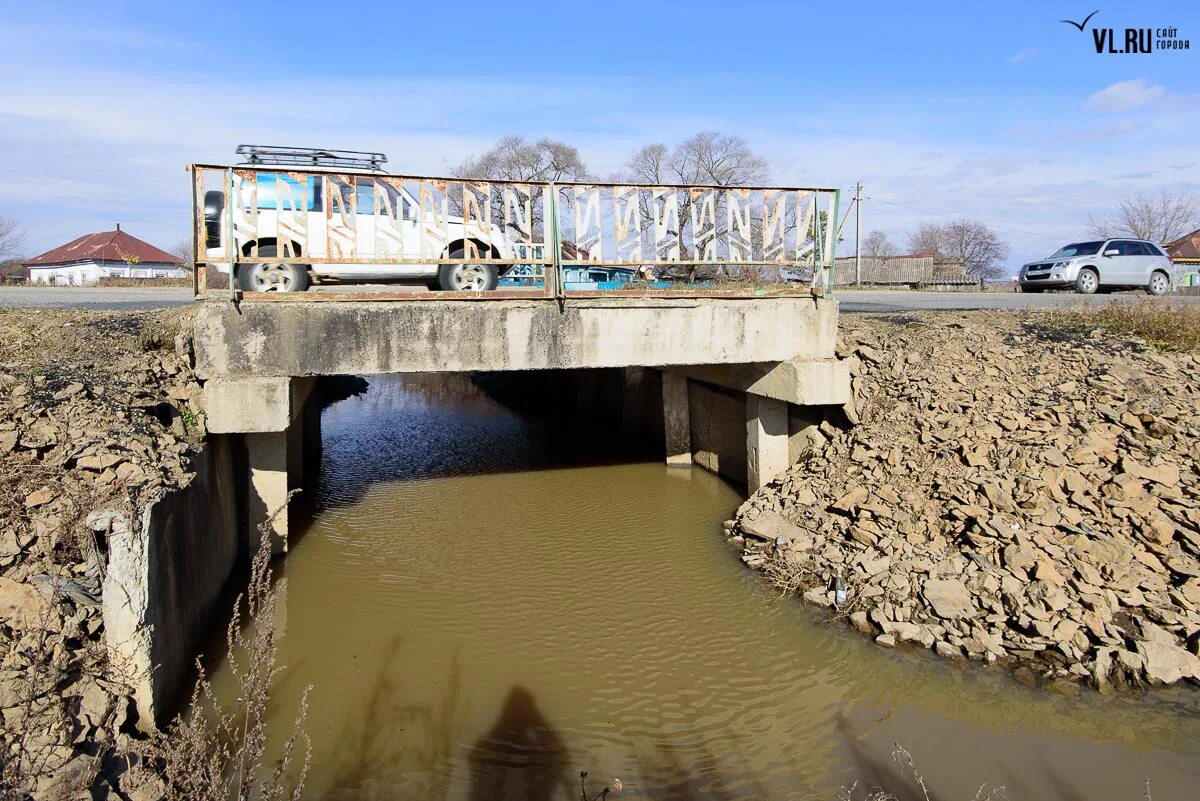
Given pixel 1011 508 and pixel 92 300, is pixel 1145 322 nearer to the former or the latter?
pixel 1011 508

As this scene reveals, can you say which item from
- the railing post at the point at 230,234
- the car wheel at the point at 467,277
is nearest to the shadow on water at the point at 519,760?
the railing post at the point at 230,234

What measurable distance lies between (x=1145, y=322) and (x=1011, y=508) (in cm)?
429

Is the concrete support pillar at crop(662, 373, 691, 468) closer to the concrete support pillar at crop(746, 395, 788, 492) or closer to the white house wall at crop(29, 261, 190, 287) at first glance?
the concrete support pillar at crop(746, 395, 788, 492)

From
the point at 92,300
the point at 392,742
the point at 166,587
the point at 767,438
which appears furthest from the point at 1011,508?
the point at 92,300

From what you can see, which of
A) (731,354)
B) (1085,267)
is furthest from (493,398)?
(1085,267)

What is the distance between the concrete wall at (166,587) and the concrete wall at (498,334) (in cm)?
114

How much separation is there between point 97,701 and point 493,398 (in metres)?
16.7

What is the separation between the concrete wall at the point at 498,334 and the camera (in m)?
7.34

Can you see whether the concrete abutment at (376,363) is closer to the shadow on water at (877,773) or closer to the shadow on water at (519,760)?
the shadow on water at (519,760)

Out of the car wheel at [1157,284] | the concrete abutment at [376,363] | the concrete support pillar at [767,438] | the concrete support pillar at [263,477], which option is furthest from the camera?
the car wheel at [1157,284]

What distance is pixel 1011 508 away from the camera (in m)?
7.06

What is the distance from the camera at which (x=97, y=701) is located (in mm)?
4125

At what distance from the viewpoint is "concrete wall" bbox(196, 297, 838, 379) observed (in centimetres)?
734

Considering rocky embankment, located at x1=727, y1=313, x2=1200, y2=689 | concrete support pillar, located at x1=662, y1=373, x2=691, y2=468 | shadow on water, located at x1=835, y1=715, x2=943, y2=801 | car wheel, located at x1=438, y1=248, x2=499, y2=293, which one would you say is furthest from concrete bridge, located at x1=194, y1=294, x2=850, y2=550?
shadow on water, located at x1=835, y1=715, x2=943, y2=801
